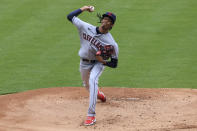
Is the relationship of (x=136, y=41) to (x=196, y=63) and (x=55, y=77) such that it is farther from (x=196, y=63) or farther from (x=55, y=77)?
(x=55, y=77)

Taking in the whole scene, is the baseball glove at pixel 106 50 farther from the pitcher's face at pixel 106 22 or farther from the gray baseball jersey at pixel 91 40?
the pitcher's face at pixel 106 22

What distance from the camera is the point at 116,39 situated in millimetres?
13766

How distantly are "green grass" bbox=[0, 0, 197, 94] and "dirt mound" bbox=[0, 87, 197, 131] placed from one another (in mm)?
594

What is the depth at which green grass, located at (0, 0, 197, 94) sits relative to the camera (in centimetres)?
1174

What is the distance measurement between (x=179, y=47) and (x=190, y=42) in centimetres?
45

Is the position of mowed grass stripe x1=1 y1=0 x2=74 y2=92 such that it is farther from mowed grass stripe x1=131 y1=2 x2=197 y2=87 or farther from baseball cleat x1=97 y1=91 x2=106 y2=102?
mowed grass stripe x1=131 y1=2 x2=197 y2=87

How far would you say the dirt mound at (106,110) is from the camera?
347 inches

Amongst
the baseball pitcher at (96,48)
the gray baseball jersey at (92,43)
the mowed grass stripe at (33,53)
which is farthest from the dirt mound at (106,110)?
the mowed grass stripe at (33,53)

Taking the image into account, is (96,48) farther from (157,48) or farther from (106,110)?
(157,48)

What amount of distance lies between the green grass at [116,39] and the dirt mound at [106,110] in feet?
1.95

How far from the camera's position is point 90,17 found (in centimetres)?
1499

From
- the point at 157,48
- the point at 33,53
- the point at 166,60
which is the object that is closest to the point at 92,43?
the point at 166,60

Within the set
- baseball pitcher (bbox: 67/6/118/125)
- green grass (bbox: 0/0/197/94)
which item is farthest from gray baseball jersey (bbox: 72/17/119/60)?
green grass (bbox: 0/0/197/94)

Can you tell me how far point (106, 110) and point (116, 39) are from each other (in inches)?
166
